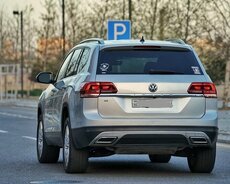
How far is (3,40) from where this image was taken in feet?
267

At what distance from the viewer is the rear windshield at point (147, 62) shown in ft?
39.6

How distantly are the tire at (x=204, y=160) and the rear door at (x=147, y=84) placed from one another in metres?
0.70

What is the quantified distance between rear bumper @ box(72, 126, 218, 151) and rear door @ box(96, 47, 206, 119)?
0.55 ft

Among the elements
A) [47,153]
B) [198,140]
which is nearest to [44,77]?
[47,153]

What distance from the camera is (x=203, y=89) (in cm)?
1202

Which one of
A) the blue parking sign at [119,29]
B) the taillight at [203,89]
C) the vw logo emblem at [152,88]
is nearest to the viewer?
the vw logo emblem at [152,88]

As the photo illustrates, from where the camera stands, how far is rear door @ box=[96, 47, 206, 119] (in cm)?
1174

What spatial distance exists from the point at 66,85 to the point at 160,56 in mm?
1390

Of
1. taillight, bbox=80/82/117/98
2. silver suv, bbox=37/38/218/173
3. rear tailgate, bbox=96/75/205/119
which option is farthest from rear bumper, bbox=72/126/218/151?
taillight, bbox=80/82/117/98

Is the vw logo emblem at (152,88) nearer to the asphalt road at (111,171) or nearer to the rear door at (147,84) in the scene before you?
the rear door at (147,84)

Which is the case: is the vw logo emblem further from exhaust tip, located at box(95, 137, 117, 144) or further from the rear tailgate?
exhaust tip, located at box(95, 137, 117, 144)

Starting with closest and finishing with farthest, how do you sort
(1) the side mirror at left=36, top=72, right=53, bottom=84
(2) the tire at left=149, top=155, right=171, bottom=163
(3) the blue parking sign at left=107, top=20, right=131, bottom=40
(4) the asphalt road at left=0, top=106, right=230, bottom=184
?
(4) the asphalt road at left=0, top=106, right=230, bottom=184, (1) the side mirror at left=36, top=72, right=53, bottom=84, (2) the tire at left=149, top=155, right=171, bottom=163, (3) the blue parking sign at left=107, top=20, right=131, bottom=40

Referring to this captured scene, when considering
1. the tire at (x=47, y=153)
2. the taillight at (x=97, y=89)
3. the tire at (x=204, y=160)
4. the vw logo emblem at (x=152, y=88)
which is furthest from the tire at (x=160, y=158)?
the taillight at (x=97, y=89)

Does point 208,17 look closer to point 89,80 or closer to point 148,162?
point 148,162
